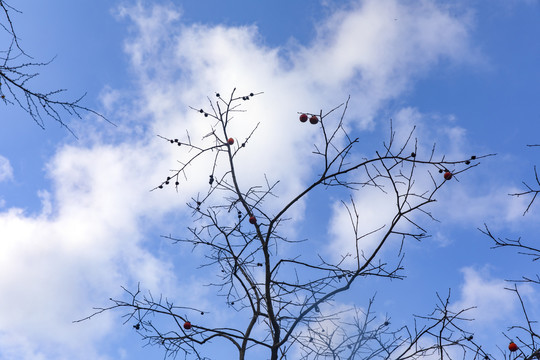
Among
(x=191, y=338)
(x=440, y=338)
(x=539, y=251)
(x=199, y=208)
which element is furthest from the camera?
(x=199, y=208)

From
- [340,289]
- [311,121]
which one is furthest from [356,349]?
[311,121]

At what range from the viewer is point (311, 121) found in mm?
5059

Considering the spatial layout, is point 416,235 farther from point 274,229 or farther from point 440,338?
point 274,229

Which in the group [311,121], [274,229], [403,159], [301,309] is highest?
[311,121]

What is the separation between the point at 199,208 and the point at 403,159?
223cm

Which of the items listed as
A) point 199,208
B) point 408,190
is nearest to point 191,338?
point 199,208

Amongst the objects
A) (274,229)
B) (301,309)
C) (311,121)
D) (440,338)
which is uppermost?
(311,121)

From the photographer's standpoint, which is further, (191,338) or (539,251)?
(191,338)

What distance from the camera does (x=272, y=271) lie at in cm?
507

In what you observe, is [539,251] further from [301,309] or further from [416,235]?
[301,309]

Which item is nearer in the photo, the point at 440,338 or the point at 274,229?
the point at 440,338

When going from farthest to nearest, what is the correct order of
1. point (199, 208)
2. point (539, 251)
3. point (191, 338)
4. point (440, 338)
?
point (199, 208) < point (191, 338) < point (440, 338) < point (539, 251)

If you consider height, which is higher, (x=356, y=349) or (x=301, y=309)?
(x=301, y=309)

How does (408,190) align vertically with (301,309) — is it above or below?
above
